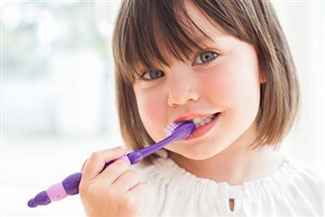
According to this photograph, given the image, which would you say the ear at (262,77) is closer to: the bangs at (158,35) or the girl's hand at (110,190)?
the bangs at (158,35)

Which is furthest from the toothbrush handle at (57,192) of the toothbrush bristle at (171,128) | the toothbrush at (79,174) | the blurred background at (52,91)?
the blurred background at (52,91)

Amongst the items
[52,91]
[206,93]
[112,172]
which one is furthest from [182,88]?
[52,91]

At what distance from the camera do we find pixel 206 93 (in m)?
0.66

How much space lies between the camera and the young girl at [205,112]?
0.65 meters

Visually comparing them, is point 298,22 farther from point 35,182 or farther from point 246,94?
point 35,182

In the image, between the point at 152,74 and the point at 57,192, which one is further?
the point at 152,74

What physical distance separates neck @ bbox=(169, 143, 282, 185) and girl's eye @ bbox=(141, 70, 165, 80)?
0.17 meters

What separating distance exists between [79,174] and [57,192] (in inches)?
1.8

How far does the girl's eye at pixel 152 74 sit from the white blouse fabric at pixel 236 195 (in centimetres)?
17

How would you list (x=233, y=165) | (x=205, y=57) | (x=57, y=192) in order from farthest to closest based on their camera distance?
(x=233, y=165) < (x=205, y=57) < (x=57, y=192)

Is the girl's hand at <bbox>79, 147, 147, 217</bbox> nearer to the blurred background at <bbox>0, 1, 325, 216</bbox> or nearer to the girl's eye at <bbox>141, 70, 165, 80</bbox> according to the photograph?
the girl's eye at <bbox>141, 70, 165, 80</bbox>

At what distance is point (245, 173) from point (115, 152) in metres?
0.26

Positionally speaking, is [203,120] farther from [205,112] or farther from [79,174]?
[79,174]

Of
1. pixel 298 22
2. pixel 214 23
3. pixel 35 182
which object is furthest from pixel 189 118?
pixel 35 182
